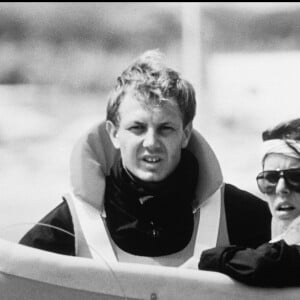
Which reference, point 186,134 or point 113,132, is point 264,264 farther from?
point 113,132

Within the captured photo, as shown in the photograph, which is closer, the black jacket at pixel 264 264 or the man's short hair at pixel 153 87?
the black jacket at pixel 264 264

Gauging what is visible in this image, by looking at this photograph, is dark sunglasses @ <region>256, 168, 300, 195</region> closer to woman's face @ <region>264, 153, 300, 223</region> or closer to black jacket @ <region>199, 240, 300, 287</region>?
woman's face @ <region>264, 153, 300, 223</region>

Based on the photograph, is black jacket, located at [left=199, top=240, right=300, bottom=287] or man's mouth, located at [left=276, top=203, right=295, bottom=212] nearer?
black jacket, located at [left=199, top=240, right=300, bottom=287]

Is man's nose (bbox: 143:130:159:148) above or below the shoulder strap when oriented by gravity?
above

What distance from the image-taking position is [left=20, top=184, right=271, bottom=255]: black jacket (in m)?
1.80

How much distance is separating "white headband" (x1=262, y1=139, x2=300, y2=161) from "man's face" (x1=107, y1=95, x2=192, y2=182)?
0.70 feet

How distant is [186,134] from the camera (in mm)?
1879

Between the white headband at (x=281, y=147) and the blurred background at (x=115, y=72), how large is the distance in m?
0.03

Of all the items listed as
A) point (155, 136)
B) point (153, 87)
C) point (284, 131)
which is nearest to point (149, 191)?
point (155, 136)

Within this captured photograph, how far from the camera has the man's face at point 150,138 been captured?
1.82 metres

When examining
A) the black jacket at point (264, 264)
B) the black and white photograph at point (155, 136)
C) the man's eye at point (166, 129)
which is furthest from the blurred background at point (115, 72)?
the black jacket at point (264, 264)

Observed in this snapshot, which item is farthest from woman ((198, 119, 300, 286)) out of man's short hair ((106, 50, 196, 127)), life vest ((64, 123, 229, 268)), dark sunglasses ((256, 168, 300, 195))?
man's short hair ((106, 50, 196, 127))

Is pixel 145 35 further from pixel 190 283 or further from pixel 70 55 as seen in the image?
pixel 190 283

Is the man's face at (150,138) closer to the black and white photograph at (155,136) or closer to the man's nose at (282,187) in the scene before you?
the black and white photograph at (155,136)
